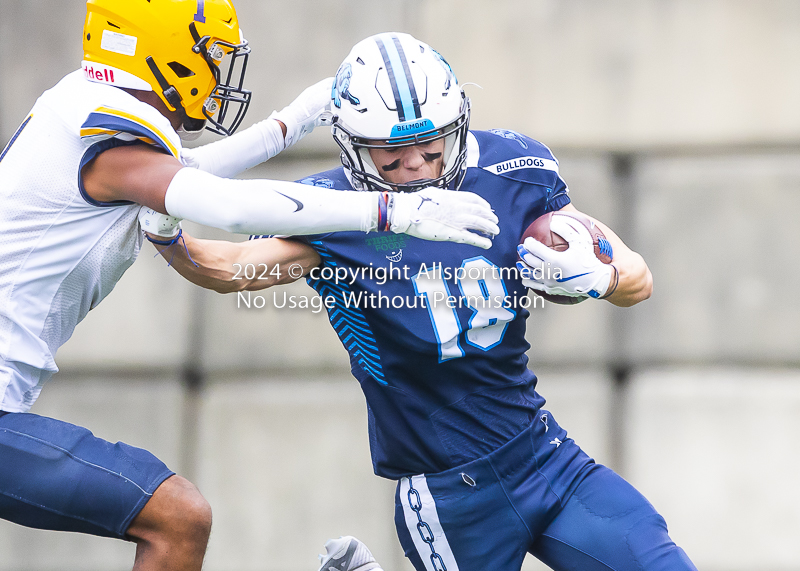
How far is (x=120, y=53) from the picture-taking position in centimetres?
230

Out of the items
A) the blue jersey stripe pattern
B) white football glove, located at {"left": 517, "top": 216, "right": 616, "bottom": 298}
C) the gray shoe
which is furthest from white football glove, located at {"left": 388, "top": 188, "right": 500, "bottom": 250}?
the gray shoe

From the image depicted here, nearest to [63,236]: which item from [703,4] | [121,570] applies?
[121,570]

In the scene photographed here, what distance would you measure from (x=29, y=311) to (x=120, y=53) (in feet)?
2.37

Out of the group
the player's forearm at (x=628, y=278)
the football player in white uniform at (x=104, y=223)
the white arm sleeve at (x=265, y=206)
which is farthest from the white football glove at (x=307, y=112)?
the player's forearm at (x=628, y=278)

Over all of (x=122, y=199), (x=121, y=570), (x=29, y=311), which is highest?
(x=122, y=199)

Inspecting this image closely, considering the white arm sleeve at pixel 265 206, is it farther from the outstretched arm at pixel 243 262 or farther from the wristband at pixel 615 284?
the wristband at pixel 615 284

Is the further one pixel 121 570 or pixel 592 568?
pixel 121 570

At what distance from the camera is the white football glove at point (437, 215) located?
2094mm

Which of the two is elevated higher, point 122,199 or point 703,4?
point 703,4

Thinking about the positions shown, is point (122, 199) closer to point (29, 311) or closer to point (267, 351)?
point (29, 311)

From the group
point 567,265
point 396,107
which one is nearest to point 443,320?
point 567,265

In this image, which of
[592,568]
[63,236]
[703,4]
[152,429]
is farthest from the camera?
[152,429]

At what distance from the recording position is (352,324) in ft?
8.21

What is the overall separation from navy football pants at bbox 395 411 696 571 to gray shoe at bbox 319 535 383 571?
446mm
